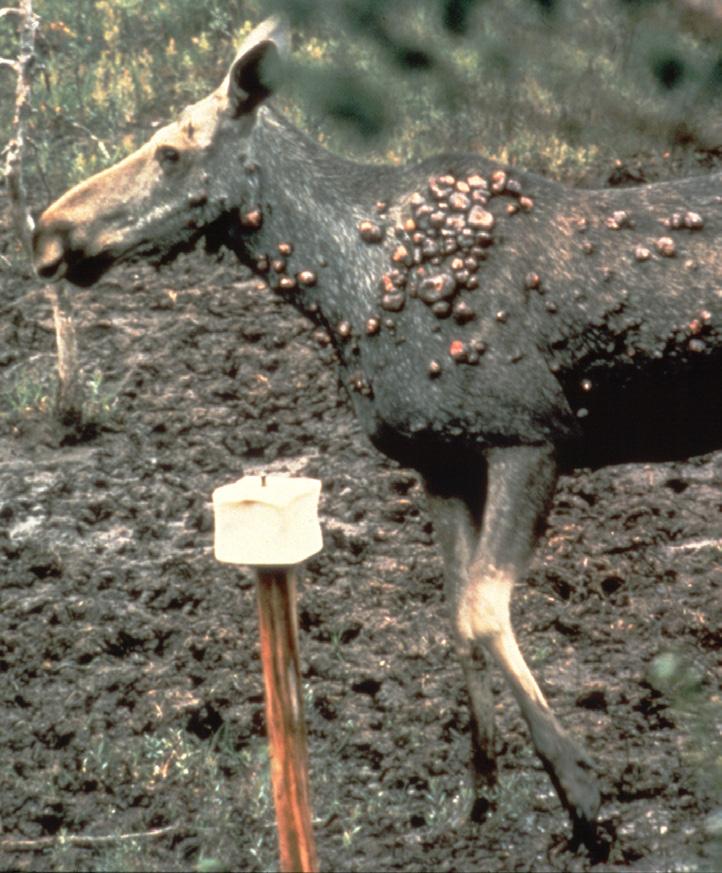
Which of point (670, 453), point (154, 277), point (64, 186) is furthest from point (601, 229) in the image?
Answer: point (64, 186)

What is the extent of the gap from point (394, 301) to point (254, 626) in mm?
1903

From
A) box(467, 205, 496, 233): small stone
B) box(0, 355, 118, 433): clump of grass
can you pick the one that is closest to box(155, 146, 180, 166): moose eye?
box(467, 205, 496, 233): small stone

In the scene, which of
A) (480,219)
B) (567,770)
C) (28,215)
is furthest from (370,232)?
(28,215)

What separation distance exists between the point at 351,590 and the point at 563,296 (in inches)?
78.6

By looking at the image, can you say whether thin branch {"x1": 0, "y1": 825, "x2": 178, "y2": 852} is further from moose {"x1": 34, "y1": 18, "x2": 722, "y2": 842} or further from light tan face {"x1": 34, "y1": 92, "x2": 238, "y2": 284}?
light tan face {"x1": 34, "y1": 92, "x2": 238, "y2": 284}

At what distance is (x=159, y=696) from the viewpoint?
19.3 ft

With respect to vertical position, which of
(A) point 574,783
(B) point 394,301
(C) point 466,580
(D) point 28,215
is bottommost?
(A) point 574,783

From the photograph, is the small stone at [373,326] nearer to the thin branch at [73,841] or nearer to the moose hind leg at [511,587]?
→ the moose hind leg at [511,587]

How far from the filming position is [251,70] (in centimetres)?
483

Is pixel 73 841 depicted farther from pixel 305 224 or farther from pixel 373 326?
pixel 305 224

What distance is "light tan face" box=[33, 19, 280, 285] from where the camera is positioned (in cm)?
502

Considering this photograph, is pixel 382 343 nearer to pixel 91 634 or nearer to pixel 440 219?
pixel 440 219

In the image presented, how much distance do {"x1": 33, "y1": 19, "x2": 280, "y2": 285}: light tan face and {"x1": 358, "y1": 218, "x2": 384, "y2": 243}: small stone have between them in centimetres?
37

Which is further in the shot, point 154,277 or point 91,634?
point 154,277
